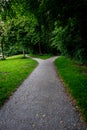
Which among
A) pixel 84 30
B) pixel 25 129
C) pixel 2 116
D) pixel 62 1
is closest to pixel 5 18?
pixel 62 1

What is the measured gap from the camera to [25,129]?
5246 millimetres

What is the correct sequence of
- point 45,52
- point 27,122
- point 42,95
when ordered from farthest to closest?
1. point 45,52
2. point 42,95
3. point 27,122

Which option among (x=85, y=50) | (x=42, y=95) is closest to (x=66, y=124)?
(x=42, y=95)

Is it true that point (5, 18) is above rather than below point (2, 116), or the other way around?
above

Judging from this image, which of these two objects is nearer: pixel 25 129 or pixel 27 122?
pixel 25 129

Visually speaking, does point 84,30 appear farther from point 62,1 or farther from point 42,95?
point 42,95

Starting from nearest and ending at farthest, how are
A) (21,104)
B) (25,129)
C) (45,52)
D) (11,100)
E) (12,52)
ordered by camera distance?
(25,129)
(21,104)
(11,100)
(45,52)
(12,52)

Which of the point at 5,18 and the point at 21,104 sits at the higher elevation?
the point at 5,18

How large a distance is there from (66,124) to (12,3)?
29.2 ft

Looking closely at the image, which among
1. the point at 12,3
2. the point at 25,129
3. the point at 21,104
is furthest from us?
the point at 12,3

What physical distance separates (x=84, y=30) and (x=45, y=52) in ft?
110

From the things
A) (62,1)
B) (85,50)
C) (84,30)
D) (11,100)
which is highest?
(62,1)

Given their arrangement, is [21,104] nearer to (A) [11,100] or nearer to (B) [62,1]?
(A) [11,100]

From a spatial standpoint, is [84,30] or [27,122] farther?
[84,30]
